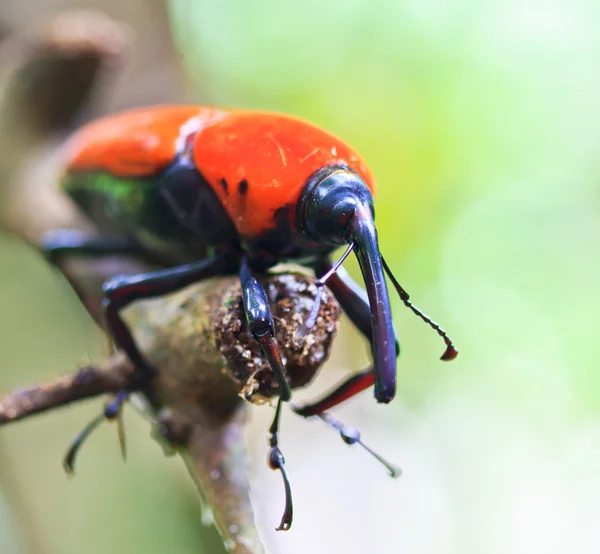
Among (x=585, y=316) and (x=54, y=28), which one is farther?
(x=585, y=316)

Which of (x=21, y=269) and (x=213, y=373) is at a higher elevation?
(x=213, y=373)

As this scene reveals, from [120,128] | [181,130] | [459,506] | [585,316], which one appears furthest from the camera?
[585,316]

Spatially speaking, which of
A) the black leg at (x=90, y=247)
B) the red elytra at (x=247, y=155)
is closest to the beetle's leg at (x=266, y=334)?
the red elytra at (x=247, y=155)

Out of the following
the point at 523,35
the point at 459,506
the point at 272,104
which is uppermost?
the point at 523,35

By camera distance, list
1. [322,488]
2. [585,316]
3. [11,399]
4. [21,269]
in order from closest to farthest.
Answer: [11,399] → [322,488] → [21,269] → [585,316]

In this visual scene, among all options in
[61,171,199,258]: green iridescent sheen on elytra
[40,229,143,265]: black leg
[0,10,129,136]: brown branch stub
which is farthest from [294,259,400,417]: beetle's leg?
[0,10,129,136]: brown branch stub

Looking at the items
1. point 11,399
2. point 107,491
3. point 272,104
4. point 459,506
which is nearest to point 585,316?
point 459,506

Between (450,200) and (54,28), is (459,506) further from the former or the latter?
(54,28)

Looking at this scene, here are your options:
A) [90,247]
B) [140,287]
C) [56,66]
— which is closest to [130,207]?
[90,247]

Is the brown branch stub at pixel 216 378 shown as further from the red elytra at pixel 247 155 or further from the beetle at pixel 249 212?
the red elytra at pixel 247 155
